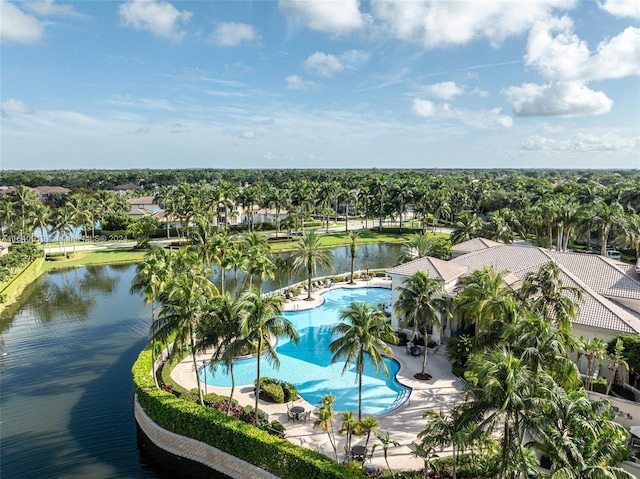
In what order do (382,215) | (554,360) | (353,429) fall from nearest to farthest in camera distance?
1. (554,360)
2. (353,429)
3. (382,215)

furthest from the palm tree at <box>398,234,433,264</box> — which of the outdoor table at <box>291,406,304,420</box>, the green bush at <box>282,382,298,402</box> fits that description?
the outdoor table at <box>291,406,304,420</box>

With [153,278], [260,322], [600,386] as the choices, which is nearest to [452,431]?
[260,322]

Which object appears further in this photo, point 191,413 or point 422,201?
point 422,201

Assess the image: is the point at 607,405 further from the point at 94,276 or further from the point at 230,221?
the point at 230,221

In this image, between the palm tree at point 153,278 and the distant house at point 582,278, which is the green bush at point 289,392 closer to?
the palm tree at point 153,278

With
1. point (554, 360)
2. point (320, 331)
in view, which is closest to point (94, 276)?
point (320, 331)

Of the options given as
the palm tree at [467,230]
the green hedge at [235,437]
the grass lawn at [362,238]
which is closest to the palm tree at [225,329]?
the green hedge at [235,437]

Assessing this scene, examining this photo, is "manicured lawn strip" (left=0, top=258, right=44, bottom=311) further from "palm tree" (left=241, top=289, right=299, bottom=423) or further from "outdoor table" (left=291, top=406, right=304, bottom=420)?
"palm tree" (left=241, top=289, right=299, bottom=423)

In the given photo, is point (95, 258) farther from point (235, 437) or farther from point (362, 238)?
point (235, 437)
